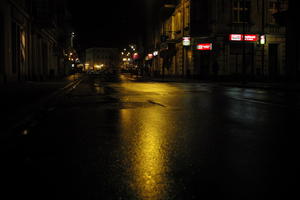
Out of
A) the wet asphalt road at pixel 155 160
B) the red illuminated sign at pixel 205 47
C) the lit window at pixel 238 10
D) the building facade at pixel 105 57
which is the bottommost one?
the wet asphalt road at pixel 155 160

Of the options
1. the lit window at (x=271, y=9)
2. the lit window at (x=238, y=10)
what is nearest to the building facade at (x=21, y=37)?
the lit window at (x=238, y=10)

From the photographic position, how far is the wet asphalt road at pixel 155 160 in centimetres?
388

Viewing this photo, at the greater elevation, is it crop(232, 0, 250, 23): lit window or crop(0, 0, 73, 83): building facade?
crop(232, 0, 250, 23): lit window

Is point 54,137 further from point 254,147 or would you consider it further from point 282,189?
point 282,189

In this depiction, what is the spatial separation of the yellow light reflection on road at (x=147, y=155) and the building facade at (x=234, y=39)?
29.1m

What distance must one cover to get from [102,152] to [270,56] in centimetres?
3859

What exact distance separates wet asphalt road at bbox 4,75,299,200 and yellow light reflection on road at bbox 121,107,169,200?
0.01 meters

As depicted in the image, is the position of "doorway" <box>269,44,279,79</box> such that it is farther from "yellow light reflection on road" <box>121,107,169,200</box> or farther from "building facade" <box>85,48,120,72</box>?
"building facade" <box>85,48,120,72</box>

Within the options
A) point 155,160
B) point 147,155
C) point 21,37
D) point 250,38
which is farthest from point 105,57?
point 155,160

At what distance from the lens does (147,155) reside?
5531 millimetres

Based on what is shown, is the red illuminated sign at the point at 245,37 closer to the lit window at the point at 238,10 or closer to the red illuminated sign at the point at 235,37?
the red illuminated sign at the point at 235,37

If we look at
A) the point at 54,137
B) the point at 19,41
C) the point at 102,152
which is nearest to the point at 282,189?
the point at 102,152

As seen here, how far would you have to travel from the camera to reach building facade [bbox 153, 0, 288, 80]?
3875cm

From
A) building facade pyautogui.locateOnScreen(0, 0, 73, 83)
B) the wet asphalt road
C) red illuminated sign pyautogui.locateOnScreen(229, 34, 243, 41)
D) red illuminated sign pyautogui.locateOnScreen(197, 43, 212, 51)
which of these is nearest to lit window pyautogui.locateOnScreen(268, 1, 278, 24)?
red illuminated sign pyautogui.locateOnScreen(229, 34, 243, 41)
